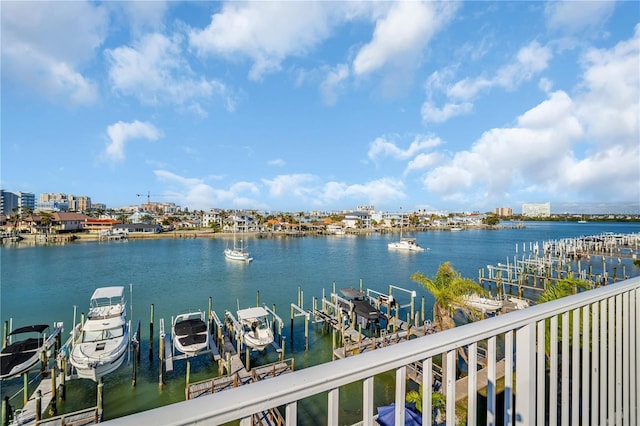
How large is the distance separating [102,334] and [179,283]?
12.3 meters

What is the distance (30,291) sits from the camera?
747 inches

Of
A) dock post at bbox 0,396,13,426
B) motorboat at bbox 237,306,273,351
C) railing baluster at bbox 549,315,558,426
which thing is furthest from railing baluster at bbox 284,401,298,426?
motorboat at bbox 237,306,273,351

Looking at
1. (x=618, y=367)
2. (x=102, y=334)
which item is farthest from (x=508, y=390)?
(x=102, y=334)

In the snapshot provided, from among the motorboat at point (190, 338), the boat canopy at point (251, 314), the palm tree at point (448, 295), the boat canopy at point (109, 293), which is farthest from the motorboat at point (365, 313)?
the boat canopy at point (109, 293)

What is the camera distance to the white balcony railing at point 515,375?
2.32ft

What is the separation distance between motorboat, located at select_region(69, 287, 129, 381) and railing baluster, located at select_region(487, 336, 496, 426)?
9.56 metres

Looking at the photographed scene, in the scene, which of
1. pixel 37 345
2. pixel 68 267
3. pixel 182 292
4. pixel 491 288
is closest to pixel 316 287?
pixel 182 292

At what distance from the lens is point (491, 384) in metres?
1.26

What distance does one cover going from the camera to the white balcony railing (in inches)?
27.9

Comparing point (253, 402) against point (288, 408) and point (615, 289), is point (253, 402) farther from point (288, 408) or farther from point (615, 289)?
point (615, 289)

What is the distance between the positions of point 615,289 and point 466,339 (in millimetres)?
1229

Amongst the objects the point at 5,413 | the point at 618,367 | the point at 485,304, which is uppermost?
the point at 618,367

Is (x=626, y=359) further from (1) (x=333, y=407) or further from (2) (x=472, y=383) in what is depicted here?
(1) (x=333, y=407)

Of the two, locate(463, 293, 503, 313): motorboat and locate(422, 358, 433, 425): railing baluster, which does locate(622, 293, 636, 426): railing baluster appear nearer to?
locate(422, 358, 433, 425): railing baluster
